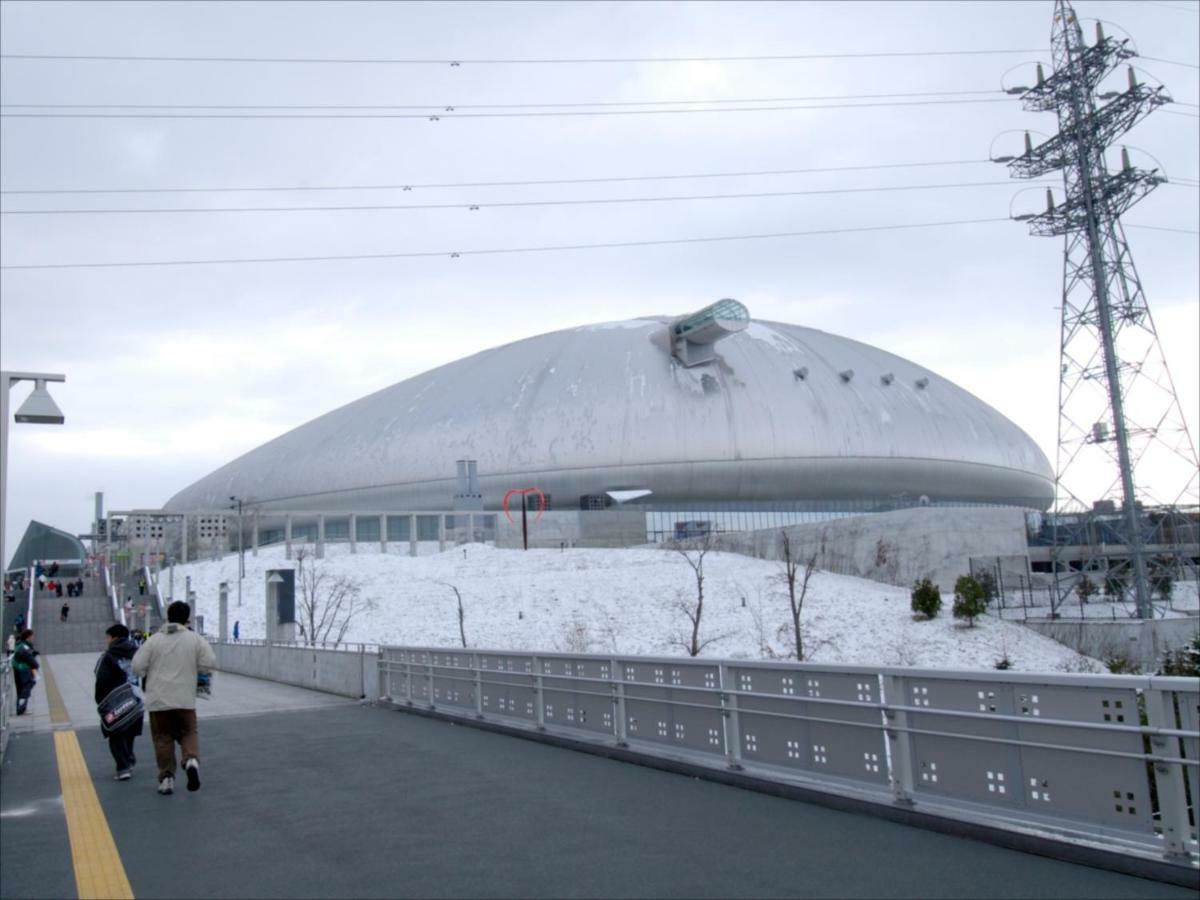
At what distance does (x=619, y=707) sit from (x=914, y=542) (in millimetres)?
39451

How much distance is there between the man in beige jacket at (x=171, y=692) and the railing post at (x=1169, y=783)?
7.03m

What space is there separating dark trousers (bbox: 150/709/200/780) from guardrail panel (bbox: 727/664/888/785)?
459 cm

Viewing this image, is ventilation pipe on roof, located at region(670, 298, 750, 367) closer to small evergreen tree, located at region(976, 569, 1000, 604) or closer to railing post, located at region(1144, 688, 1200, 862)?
small evergreen tree, located at region(976, 569, 1000, 604)

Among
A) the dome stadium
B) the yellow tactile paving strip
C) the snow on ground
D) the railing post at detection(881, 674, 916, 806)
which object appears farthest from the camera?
the dome stadium

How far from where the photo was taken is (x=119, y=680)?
34.0 feet

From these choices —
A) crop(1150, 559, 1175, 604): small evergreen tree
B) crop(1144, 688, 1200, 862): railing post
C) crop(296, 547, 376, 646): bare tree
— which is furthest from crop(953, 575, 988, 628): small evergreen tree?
crop(1144, 688, 1200, 862): railing post

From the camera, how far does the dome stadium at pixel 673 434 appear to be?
62.6m

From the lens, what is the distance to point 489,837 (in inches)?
280

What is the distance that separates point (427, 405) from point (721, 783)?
6212 cm

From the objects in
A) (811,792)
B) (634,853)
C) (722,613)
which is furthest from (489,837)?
(722,613)

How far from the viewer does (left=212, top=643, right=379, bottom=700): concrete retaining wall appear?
1848cm

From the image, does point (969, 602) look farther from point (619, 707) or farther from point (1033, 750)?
point (1033, 750)

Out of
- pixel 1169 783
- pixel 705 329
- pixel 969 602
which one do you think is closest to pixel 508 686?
pixel 1169 783

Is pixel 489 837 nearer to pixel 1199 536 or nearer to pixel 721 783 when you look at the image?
pixel 721 783
